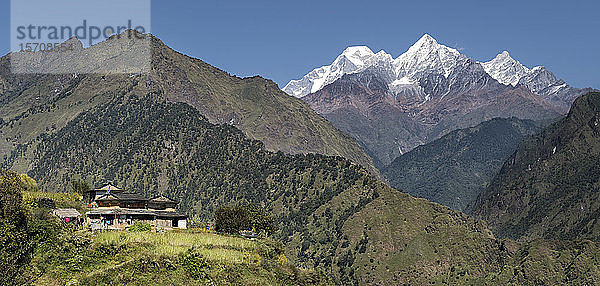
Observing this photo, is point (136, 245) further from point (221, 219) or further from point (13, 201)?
point (221, 219)

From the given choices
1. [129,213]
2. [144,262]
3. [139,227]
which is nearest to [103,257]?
[144,262]

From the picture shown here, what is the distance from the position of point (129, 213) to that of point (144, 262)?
1415 inches

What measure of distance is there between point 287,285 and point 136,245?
63.2 feet

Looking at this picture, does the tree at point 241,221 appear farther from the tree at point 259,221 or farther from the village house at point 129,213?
the village house at point 129,213

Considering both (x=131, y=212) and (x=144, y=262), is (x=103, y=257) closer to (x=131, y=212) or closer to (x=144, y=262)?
(x=144, y=262)

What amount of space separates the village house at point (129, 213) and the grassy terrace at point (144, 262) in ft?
68.9

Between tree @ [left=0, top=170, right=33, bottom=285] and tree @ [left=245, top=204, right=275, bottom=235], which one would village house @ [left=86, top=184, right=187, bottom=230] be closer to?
tree @ [left=0, top=170, right=33, bottom=285]

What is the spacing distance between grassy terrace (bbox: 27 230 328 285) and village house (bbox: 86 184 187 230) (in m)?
21.0

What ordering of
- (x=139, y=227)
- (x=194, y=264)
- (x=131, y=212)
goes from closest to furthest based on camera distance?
(x=194, y=264)
(x=139, y=227)
(x=131, y=212)

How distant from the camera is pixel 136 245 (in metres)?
67.1

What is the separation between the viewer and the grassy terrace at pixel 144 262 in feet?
199

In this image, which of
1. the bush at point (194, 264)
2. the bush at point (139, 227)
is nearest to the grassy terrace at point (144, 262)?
the bush at point (194, 264)

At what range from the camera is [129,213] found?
9706cm

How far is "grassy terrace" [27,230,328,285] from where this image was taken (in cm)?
6069
